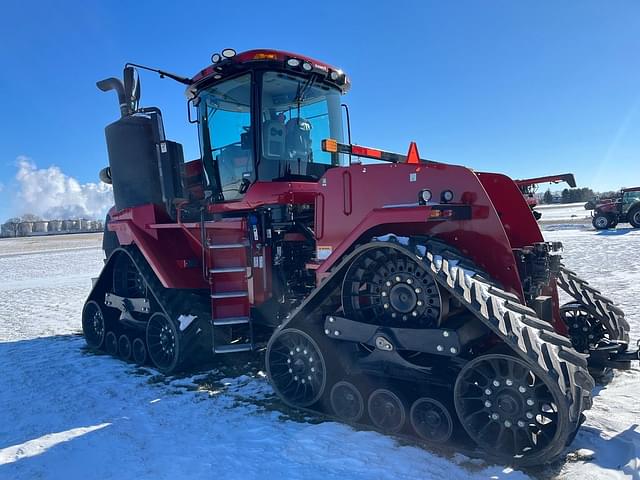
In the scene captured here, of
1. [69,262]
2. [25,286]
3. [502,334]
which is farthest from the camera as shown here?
[69,262]

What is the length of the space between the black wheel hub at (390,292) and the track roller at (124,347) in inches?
153

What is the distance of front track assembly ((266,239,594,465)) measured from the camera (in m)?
3.10

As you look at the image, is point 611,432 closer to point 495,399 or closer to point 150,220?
point 495,399

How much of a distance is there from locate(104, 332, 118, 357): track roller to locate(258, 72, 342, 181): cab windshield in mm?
3471

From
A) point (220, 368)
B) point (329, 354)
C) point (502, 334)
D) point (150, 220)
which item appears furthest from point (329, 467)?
point (150, 220)

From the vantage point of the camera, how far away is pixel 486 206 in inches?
144

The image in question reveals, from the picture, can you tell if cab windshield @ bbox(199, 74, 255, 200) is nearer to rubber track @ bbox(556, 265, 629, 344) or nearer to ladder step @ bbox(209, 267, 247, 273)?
ladder step @ bbox(209, 267, 247, 273)

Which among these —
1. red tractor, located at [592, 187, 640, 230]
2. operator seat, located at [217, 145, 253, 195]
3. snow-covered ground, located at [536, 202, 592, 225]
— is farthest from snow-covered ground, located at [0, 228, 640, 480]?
snow-covered ground, located at [536, 202, 592, 225]

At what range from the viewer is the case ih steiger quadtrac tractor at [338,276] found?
329cm

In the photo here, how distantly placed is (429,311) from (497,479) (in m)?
1.18

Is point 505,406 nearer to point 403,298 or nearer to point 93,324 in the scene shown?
point 403,298

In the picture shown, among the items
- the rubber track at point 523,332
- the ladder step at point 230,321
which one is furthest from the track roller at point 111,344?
the rubber track at point 523,332

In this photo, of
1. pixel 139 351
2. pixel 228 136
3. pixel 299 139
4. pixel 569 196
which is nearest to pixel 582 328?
pixel 299 139

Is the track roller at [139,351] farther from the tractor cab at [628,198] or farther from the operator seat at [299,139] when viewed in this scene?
the tractor cab at [628,198]
